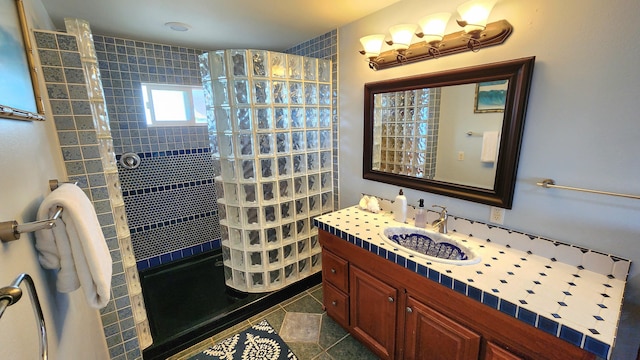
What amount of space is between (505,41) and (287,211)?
1.81 meters

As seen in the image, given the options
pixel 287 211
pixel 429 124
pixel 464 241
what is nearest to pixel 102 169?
pixel 287 211

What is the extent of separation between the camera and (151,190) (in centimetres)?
266

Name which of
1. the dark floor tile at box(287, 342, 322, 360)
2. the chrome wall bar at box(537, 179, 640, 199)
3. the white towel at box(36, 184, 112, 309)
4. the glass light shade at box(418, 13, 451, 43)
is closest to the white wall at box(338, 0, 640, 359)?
the chrome wall bar at box(537, 179, 640, 199)

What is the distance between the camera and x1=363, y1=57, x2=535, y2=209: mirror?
134 cm

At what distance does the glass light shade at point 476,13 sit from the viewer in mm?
1243

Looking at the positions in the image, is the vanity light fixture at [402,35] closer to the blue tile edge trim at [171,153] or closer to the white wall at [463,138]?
the white wall at [463,138]

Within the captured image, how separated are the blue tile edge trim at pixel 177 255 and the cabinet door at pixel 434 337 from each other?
2.43 m

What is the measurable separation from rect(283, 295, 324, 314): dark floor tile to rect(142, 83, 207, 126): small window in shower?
6.91ft

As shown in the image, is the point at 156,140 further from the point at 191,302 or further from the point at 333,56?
the point at 333,56

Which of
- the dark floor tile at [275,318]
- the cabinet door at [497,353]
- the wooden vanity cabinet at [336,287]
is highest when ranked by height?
the cabinet door at [497,353]

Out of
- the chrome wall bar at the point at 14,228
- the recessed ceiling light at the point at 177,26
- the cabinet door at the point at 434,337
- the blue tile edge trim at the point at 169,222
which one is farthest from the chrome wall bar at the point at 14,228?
the blue tile edge trim at the point at 169,222

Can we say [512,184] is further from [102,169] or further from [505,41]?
[102,169]

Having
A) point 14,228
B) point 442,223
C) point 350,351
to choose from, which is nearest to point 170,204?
point 350,351

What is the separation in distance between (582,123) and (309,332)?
6.54 feet
